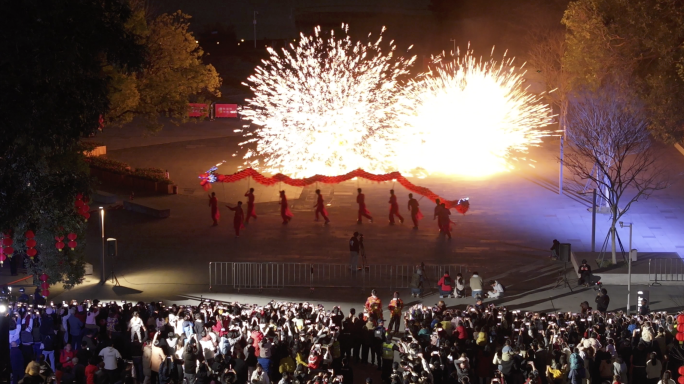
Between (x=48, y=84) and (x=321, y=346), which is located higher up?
(x=48, y=84)

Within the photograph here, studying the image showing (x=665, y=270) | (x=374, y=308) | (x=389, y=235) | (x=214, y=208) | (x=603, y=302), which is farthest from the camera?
(x=214, y=208)

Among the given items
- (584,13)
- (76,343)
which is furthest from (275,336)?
(584,13)

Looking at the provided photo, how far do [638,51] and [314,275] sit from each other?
13.8 metres

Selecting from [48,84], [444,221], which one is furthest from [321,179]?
[48,84]

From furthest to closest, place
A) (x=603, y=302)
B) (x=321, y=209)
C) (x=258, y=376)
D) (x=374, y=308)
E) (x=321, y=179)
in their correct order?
1. (x=321, y=179)
2. (x=321, y=209)
3. (x=603, y=302)
4. (x=374, y=308)
5. (x=258, y=376)

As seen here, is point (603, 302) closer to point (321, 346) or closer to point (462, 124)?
point (321, 346)

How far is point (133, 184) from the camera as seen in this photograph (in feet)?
108

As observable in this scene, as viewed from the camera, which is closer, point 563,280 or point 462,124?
point 563,280

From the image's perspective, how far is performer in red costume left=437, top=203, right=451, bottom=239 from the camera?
26266 millimetres

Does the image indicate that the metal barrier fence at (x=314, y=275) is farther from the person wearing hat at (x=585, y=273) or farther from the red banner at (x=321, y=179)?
the red banner at (x=321, y=179)

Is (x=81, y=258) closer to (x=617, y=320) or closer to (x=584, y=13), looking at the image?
(x=617, y=320)

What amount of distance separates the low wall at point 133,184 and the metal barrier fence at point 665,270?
1737 cm

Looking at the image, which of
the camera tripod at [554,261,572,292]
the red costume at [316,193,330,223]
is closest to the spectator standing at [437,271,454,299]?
the camera tripod at [554,261,572,292]

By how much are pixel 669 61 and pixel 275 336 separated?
18.1 meters
